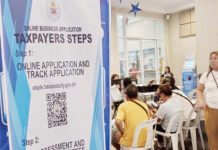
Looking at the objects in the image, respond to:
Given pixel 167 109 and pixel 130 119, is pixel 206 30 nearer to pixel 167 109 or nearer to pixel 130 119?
A: pixel 167 109

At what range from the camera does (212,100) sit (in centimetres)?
310

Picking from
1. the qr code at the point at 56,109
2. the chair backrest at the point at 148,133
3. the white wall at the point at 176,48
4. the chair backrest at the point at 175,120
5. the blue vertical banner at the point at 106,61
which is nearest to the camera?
the qr code at the point at 56,109

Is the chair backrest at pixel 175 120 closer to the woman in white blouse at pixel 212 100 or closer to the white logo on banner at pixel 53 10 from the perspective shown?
the woman in white blouse at pixel 212 100

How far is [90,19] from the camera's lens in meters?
1.42

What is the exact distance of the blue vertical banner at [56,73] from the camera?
47.3 inches

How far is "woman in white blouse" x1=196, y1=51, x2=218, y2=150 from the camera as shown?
3090 millimetres

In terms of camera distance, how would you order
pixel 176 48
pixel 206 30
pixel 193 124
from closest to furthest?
pixel 193 124
pixel 206 30
pixel 176 48

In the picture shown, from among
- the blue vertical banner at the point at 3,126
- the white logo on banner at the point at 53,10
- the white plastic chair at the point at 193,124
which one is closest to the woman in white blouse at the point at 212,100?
the white plastic chair at the point at 193,124

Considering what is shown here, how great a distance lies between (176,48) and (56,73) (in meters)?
9.50

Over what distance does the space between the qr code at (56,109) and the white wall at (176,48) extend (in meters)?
8.95

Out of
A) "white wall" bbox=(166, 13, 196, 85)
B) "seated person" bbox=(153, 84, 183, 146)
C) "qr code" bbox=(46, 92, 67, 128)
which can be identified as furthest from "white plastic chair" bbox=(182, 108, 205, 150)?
"white wall" bbox=(166, 13, 196, 85)

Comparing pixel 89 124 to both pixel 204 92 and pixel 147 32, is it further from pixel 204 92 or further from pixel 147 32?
pixel 147 32

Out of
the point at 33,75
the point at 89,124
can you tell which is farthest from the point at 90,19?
the point at 89,124

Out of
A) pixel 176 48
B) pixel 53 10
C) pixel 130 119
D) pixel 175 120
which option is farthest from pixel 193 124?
pixel 176 48
